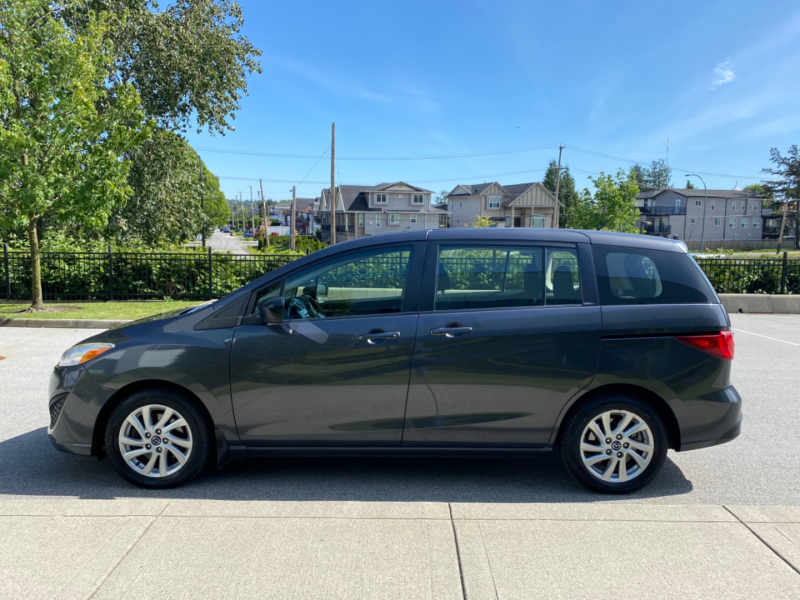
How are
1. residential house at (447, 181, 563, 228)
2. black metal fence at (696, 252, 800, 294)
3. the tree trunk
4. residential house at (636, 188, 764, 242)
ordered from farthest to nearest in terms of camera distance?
residential house at (636, 188, 764, 242) → residential house at (447, 181, 563, 228) → black metal fence at (696, 252, 800, 294) → the tree trunk

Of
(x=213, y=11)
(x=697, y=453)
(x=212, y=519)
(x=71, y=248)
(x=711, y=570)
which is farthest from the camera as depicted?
(x=213, y=11)

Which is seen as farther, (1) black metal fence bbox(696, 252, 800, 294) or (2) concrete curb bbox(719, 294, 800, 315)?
(1) black metal fence bbox(696, 252, 800, 294)

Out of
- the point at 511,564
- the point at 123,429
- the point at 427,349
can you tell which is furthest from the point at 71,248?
the point at 511,564

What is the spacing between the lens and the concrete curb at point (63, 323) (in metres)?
11.9

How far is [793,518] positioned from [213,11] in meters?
23.4

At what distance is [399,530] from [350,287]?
5.42ft

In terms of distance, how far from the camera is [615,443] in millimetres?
3896

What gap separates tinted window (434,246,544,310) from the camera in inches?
156

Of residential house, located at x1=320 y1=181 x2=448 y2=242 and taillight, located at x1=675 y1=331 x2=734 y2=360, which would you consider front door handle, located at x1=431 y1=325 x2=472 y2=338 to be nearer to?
taillight, located at x1=675 y1=331 x2=734 y2=360

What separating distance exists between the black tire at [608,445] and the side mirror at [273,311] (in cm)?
204

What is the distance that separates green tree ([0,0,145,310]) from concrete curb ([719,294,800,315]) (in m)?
15.1

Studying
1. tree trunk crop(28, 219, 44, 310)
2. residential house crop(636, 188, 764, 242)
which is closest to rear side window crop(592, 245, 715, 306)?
tree trunk crop(28, 219, 44, 310)

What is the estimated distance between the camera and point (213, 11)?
21516mm

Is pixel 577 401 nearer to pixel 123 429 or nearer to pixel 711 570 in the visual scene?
pixel 711 570
